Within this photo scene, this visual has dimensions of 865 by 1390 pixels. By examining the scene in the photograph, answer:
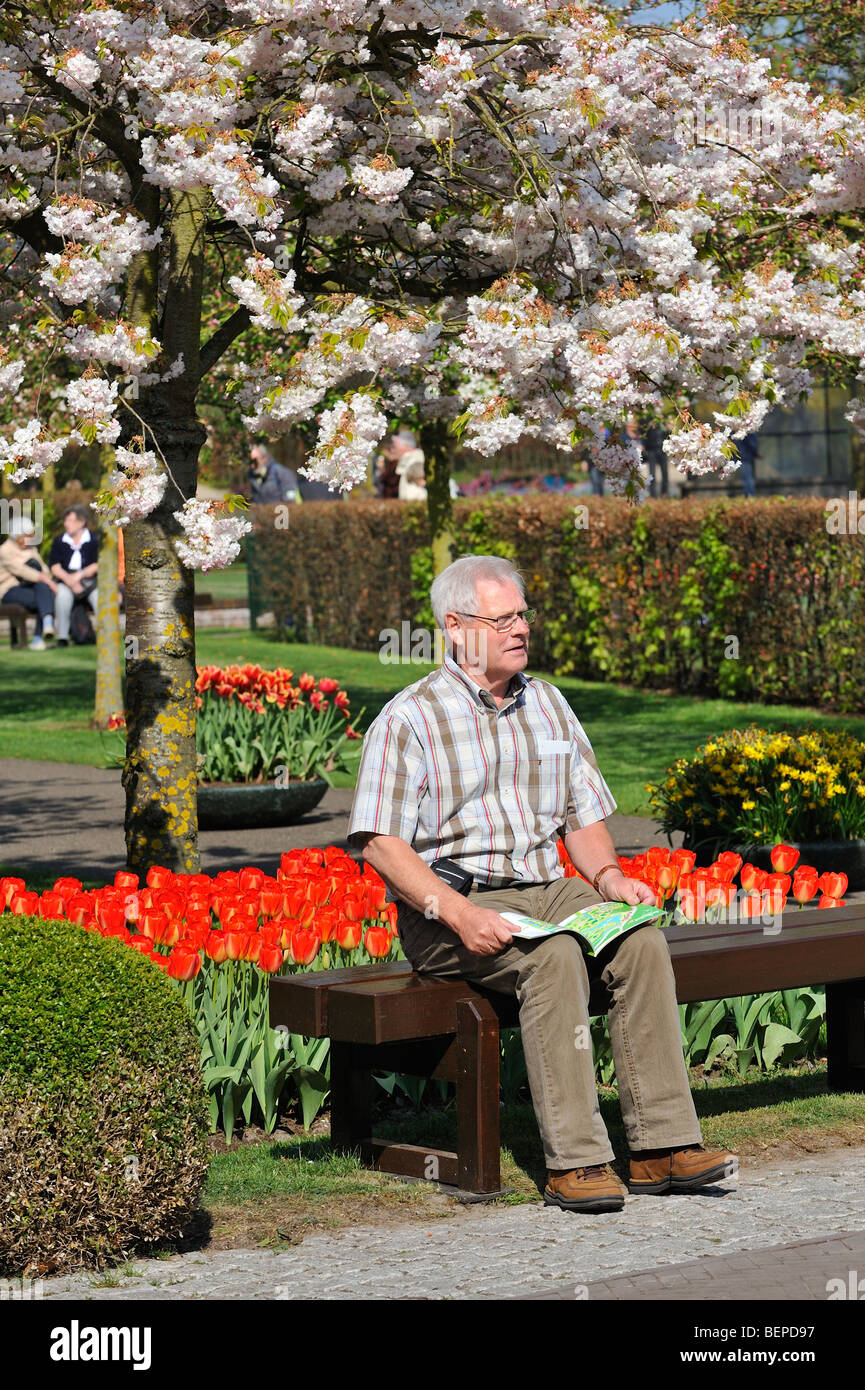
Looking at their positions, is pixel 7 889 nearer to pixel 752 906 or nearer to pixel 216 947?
pixel 216 947

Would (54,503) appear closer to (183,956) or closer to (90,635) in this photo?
(90,635)

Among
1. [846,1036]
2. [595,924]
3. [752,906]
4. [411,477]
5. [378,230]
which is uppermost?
[411,477]

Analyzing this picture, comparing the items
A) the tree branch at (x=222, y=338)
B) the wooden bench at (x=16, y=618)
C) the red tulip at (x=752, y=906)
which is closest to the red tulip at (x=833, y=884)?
the red tulip at (x=752, y=906)

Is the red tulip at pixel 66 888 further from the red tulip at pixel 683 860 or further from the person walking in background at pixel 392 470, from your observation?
the person walking in background at pixel 392 470

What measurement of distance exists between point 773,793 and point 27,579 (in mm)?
17208

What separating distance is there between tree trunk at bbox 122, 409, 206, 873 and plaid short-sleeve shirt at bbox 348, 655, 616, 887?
2.43 m

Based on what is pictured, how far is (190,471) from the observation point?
7.47 meters

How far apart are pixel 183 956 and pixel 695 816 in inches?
163

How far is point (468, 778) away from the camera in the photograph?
17.0 ft

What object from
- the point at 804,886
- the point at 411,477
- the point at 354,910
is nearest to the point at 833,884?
the point at 804,886

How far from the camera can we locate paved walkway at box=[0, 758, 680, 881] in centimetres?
1047

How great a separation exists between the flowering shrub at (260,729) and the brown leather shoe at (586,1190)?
6.56 m

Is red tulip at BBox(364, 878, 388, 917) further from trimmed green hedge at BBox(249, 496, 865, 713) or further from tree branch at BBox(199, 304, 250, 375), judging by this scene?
trimmed green hedge at BBox(249, 496, 865, 713)

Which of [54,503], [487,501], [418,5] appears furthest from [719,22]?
[54,503]
